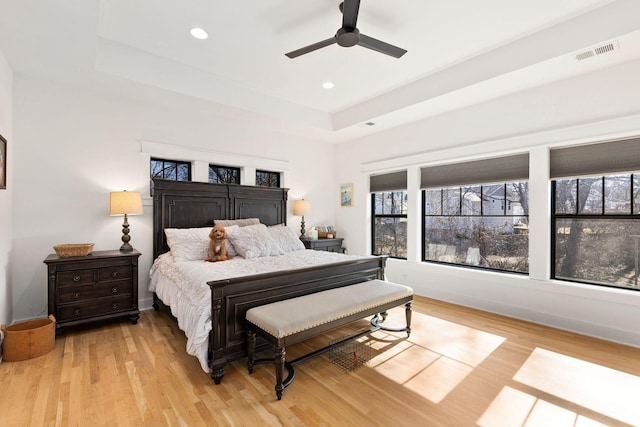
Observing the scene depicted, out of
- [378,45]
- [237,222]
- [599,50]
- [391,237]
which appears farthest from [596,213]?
[237,222]

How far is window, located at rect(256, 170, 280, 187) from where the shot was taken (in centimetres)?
503

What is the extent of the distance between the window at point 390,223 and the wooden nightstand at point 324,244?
26.9 inches

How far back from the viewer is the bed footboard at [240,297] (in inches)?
89.7

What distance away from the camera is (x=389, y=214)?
530cm

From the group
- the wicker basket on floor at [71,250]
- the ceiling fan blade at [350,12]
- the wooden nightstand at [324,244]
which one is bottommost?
the wooden nightstand at [324,244]

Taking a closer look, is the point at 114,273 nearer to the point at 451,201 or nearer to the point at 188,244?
the point at 188,244

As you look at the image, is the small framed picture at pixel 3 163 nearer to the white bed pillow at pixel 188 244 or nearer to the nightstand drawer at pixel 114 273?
the nightstand drawer at pixel 114 273

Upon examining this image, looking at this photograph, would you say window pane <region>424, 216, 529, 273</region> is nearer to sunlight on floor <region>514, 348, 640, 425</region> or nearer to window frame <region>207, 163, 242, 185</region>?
sunlight on floor <region>514, 348, 640, 425</region>

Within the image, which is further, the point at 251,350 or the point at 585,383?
the point at 251,350

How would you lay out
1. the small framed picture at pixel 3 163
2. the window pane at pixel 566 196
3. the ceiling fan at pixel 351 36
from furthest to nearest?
the window pane at pixel 566 196
the small framed picture at pixel 3 163
the ceiling fan at pixel 351 36

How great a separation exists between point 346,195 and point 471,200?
87.2 inches

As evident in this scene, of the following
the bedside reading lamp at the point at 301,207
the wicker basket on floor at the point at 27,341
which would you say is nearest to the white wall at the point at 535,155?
the bedside reading lamp at the point at 301,207

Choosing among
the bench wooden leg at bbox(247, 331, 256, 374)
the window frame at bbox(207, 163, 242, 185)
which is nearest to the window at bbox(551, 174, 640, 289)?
the bench wooden leg at bbox(247, 331, 256, 374)

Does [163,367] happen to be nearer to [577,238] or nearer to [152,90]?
[152,90]
